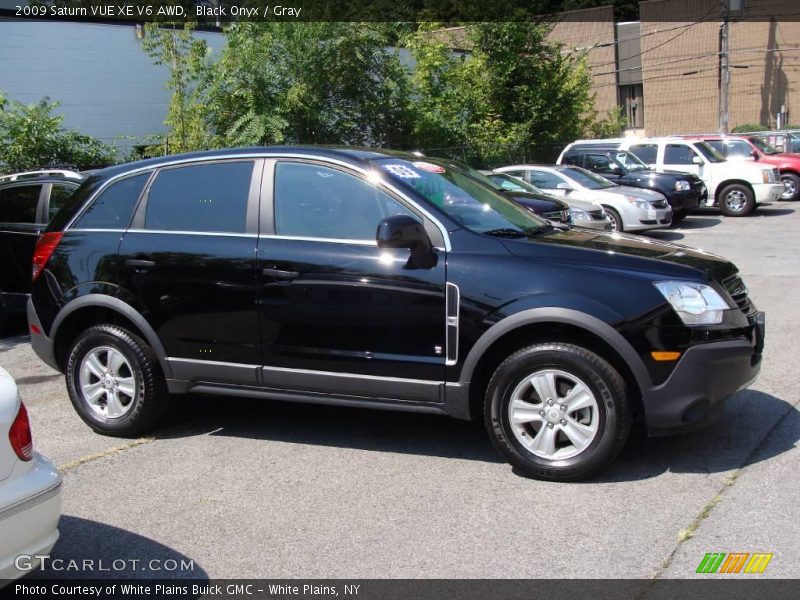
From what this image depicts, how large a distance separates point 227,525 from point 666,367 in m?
2.43

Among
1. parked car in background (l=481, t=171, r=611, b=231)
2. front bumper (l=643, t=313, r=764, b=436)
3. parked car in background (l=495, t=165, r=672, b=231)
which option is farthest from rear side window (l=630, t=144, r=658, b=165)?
front bumper (l=643, t=313, r=764, b=436)

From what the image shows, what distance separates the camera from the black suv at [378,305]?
15.0 feet

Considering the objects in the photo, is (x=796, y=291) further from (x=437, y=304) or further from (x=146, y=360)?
(x=146, y=360)

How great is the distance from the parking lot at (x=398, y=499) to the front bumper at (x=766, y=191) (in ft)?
47.0

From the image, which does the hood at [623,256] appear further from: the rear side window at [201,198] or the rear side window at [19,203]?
the rear side window at [19,203]

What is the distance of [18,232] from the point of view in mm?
8992

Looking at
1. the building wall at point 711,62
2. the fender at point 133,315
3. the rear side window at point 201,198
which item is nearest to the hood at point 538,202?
the rear side window at point 201,198

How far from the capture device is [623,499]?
444 cm

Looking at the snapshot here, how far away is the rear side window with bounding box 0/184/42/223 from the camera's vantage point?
9117 millimetres

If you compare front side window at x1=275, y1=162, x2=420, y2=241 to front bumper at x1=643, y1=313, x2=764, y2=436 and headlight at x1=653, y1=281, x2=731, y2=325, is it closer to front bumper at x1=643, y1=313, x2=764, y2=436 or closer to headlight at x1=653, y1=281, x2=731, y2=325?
A: headlight at x1=653, y1=281, x2=731, y2=325

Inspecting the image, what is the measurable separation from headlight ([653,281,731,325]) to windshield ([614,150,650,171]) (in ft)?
49.5

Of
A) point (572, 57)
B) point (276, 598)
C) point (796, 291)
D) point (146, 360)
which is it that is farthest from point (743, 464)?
point (572, 57)

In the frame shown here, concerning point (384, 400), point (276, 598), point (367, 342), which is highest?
point (367, 342)

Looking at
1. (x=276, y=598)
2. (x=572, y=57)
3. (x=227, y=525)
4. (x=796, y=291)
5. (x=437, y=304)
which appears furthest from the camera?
(x=572, y=57)
